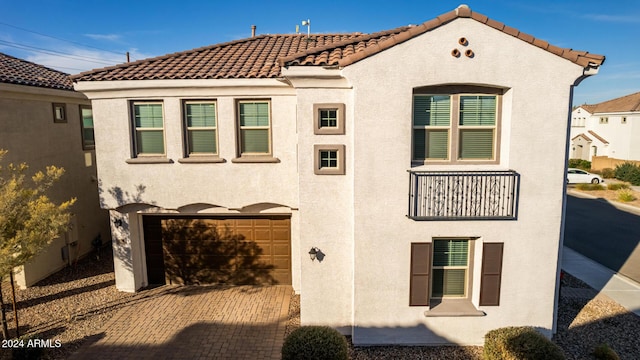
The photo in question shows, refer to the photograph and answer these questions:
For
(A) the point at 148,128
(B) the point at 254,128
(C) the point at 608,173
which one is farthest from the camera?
(C) the point at 608,173

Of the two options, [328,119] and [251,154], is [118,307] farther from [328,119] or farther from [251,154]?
[328,119]

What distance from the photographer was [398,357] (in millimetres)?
8656

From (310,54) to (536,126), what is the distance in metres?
5.56

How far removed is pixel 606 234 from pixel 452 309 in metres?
15.2

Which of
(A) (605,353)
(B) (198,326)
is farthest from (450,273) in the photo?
(B) (198,326)

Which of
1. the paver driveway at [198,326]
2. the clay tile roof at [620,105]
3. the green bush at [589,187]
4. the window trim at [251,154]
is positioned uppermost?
the clay tile roof at [620,105]

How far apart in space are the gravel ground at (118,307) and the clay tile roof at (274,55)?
6763mm

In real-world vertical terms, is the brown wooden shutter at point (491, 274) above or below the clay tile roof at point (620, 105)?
below

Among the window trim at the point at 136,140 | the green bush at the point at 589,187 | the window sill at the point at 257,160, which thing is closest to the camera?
the window sill at the point at 257,160

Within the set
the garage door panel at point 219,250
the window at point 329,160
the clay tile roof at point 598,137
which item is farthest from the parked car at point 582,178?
the window at point 329,160

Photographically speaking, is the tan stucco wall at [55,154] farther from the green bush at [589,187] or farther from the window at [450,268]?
the green bush at [589,187]

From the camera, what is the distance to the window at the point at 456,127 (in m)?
8.80

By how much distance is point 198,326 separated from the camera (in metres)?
9.98

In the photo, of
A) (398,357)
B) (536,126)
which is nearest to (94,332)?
(398,357)
